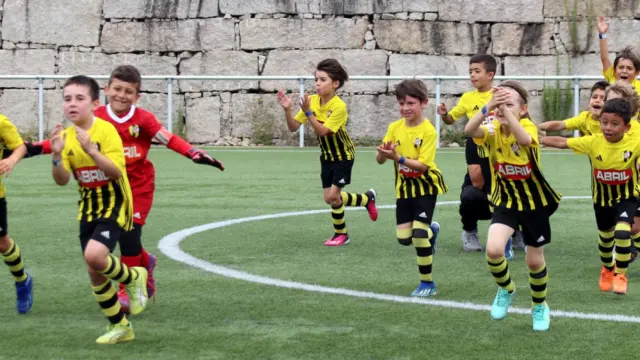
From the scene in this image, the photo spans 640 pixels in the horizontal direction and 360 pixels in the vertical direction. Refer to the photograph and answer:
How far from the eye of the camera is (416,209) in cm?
755

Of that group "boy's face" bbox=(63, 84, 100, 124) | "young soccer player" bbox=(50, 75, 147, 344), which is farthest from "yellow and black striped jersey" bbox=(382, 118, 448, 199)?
"boy's face" bbox=(63, 84, 100, 124)

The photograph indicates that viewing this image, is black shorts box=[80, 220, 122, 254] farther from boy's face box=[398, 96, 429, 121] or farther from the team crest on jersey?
boy's face box=[398, 96, 429, 121]

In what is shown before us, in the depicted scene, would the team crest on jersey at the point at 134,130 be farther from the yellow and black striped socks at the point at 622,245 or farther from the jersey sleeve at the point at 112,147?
the yellow and black striped socks at the point at 622,245

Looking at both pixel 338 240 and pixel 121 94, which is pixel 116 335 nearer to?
pixel 121 94

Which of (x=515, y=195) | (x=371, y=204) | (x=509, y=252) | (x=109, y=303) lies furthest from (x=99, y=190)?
(x=371, y=204)

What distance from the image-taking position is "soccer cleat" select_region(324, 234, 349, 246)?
9375 mm

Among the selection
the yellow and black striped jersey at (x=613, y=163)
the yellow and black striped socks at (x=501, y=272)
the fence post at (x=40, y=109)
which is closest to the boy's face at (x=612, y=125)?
the yellow and black striped jersey at (x=613, y=163)

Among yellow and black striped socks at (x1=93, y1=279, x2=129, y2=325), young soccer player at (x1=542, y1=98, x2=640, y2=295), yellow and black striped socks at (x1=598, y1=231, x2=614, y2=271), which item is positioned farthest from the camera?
yellow and black striped socks at (x1=598, y1=231, x2=614, y2=271)

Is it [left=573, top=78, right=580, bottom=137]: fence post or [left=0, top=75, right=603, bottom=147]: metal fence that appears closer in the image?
[left=573, top=78, right=580, bottom=137]: fence post

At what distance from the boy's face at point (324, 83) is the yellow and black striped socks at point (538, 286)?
3.78 metres

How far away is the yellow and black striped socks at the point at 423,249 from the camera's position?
7.16m

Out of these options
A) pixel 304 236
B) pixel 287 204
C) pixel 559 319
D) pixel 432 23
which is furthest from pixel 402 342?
pixel 432 23

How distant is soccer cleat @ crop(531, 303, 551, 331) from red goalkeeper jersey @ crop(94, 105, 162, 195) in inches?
103

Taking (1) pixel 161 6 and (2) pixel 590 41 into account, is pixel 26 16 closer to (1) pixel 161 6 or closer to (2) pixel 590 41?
(1) pixel 161 6
